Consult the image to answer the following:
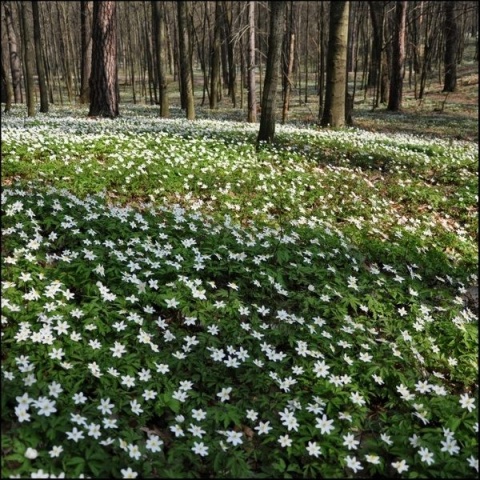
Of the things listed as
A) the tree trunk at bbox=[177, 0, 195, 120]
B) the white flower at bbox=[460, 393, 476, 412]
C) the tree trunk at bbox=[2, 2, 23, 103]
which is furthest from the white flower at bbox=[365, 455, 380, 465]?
the tree trunk at bbox=[2, 2, 23, 103]

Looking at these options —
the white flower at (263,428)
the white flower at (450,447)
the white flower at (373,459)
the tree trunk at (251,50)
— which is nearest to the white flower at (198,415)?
the white flower at (263,428)

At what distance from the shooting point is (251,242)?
6.36m

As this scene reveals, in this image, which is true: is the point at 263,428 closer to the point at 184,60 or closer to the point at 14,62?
the point at 184,60

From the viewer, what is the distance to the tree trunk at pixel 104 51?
14.2 m

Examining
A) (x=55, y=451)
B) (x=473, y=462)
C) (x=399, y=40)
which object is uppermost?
(x=399, y=40)

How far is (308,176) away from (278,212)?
1.94m

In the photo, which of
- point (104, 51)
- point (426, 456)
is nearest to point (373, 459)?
point (426, 456)

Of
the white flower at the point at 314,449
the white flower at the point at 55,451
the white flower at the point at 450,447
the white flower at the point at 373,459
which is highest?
the white flower at the point at 55,451

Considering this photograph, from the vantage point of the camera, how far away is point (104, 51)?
565 inches

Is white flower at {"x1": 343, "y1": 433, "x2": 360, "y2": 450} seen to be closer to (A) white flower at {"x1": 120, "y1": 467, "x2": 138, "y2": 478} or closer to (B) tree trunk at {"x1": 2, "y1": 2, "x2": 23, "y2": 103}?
(A) white flower at {"x1": 120, "y1": 467, "x2": 138, "y2": 478}

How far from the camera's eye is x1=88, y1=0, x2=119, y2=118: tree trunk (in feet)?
46.5

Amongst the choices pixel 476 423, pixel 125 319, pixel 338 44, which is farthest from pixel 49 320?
pixel 338 44

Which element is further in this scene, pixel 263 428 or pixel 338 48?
pixel 338 48

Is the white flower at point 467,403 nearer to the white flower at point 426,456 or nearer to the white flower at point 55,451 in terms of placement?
the white flower at point 426,456
